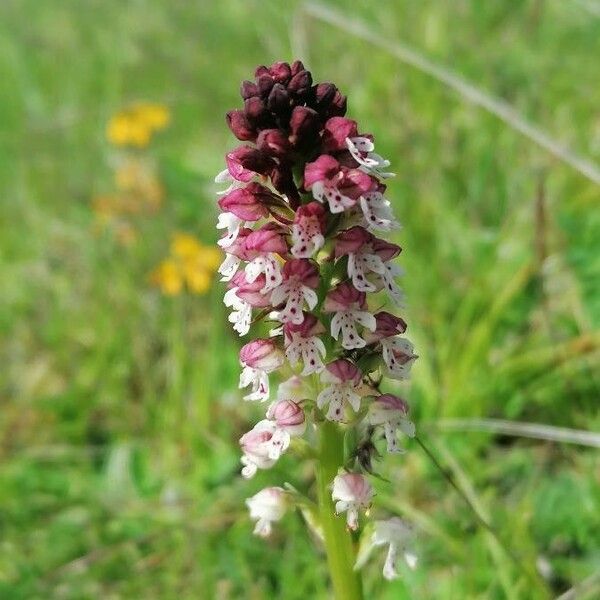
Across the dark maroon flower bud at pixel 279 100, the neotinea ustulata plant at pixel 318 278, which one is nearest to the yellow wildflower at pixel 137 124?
Answer: the neotinea ustulata plant at pixel 318 278

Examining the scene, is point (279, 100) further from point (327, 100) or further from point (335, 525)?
point (335, 525)

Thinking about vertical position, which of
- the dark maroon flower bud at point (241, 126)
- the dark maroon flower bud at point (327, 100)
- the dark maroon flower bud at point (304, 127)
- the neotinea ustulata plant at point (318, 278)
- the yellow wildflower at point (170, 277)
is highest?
the yellow wildflower at point (170, 277)

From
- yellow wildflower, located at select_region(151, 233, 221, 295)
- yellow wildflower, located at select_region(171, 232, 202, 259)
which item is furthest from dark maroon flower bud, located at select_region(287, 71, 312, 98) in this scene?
yellow wildflower, located at select_region(171, 232, 202, 259)

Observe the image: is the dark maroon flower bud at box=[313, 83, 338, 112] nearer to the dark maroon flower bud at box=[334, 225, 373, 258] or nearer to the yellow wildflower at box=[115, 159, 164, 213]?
the dark maroon flower bud at box=[334, 225, 373, 258]

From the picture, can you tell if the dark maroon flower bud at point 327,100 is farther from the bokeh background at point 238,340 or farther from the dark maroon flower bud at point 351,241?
the bokeh background at point 238,340

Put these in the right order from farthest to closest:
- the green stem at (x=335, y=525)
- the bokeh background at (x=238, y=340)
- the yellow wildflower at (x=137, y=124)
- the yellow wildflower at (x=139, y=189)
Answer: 1. the yellow wildflower at (x=137, y=124)
2. the yellow wildflower at (x=139, y=189)
3. the bokeh background at (x=238, y=340)
4. the green stem at (x=335, y=525)

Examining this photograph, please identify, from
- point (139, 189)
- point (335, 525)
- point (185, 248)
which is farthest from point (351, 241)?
point (139, 189)
